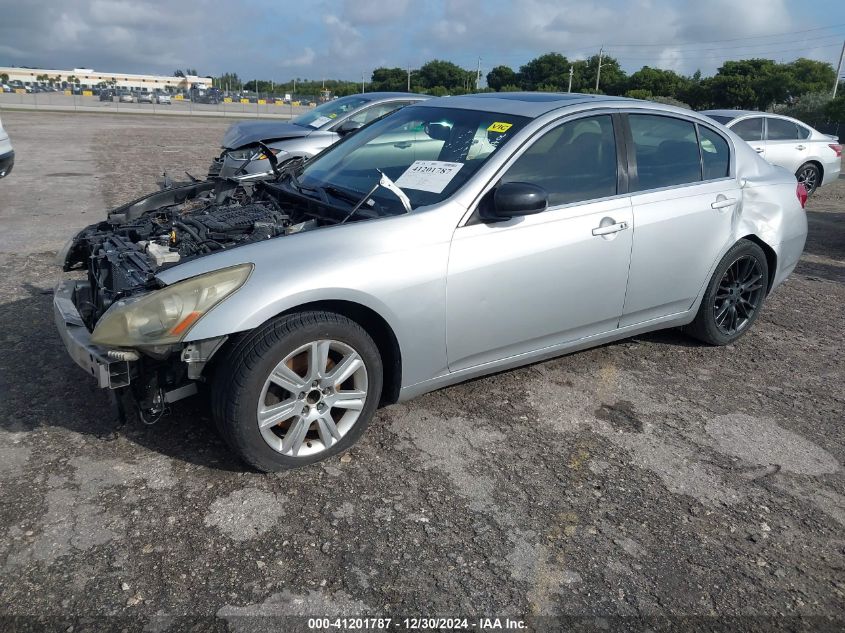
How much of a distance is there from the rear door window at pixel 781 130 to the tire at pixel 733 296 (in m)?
8.42

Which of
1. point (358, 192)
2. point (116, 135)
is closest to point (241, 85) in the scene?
point (116, 135)

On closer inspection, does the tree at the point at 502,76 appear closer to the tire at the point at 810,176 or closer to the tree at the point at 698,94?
the tree at the point at 698,94

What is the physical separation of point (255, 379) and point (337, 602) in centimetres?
98

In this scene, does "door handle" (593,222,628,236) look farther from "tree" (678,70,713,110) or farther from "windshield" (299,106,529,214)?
"tree" (678,70,713,110)

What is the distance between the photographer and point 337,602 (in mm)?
2525

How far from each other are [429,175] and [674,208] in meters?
1.57

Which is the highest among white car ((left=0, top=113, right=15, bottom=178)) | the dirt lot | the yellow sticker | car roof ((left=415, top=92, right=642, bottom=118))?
car roof ((left=415, top=92, right=642, bottom=118))

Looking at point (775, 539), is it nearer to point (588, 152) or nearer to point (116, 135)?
point (588, 152)

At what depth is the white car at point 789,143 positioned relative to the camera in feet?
38.7

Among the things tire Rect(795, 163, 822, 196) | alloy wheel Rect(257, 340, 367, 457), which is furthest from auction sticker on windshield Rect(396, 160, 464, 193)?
tire Rect(795, 163, 822, 196)

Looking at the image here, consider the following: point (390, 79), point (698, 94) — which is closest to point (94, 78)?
point (390, 79)

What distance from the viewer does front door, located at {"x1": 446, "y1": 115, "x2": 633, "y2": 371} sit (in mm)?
3559

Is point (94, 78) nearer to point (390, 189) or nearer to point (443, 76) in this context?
point (443, 76)

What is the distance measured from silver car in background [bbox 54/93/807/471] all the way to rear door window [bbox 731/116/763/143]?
24.5 feet
